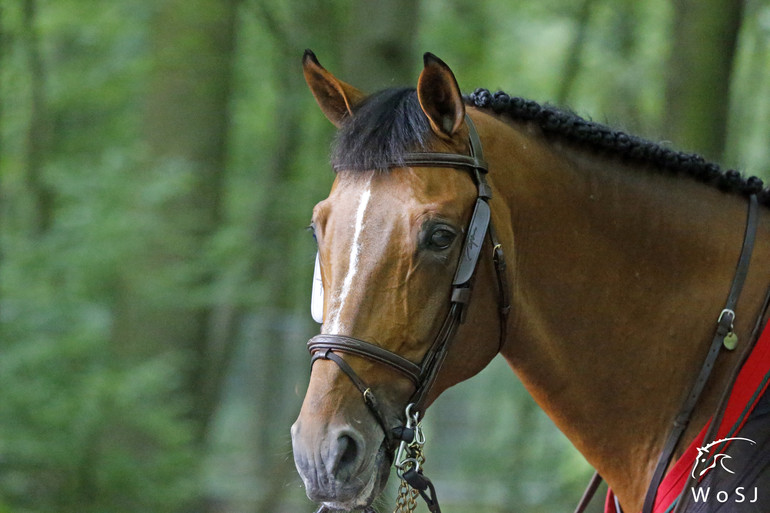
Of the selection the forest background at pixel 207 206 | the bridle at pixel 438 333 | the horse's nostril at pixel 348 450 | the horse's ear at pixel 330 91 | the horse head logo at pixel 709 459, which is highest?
the forest background at pixel 207 206

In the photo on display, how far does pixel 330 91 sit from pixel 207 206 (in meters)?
4.91

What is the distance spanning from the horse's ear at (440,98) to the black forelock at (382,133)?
0.14ft

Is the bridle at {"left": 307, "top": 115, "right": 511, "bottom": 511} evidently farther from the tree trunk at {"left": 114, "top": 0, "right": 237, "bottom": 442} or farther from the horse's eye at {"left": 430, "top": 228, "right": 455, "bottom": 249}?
the tree trunk at {"left": 114, "top": 0, "right": 237, "bottom": 442}

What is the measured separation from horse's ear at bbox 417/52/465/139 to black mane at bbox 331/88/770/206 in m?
0.05

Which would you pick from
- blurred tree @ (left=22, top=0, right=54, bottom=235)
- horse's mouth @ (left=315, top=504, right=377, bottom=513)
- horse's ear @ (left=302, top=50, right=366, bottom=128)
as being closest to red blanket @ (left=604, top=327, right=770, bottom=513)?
horse's mouth @ (left=315, top=504, right=377, bottom=513)

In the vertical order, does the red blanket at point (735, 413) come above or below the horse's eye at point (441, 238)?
below

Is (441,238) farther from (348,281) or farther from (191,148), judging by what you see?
(191,148)

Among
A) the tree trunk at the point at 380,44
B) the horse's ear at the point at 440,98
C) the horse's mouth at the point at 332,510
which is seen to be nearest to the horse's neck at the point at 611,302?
the horse's ear at the point at 440,98

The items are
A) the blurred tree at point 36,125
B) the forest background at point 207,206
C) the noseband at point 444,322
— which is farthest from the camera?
the blurred tree at point 36,125

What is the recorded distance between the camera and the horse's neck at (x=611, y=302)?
9.35 feet

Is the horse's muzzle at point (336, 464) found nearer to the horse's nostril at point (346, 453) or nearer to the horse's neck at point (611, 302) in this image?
the horse's nostril at point (346, 453)

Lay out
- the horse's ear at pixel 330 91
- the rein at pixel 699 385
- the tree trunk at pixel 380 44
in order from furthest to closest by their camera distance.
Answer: the tree trunk at pixel 380 44 → the horse's ear at pixel 330 91 → the rein at pixel 699 385

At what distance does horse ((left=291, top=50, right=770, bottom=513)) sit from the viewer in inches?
→ 98.3

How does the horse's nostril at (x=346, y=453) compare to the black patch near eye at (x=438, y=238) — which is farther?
the black patch near eye at (x=438, y=238)
